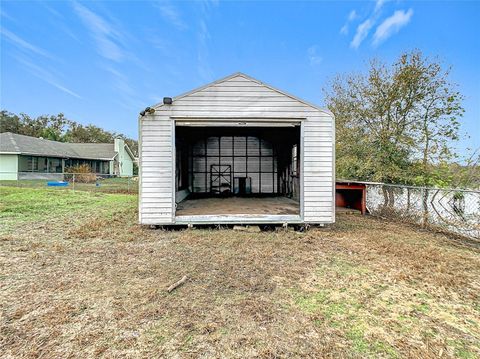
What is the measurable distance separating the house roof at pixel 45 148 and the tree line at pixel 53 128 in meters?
9.81

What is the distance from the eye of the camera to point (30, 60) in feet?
77.1

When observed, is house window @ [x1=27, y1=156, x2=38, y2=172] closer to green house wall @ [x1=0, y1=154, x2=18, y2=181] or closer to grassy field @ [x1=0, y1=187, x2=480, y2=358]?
green house wall @ [x1=0, y1=154, x2=18, y2=181]

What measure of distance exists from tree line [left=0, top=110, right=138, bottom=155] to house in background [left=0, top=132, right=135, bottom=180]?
10.6 meters

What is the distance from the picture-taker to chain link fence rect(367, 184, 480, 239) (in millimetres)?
6617

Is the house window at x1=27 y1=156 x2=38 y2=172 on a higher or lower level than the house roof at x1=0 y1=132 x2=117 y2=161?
lower

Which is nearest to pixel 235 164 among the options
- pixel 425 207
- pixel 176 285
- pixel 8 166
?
pixel 425 207

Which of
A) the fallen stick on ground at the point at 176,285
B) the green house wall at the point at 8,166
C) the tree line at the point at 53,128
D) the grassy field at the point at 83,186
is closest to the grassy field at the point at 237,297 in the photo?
the fallen stick on ground at the point at 176,285

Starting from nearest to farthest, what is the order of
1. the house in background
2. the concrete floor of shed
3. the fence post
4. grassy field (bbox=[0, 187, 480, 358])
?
grassy field (bbox=[0, 187, 480, 358])
the concrete floor of shed
the fence post
the house in background

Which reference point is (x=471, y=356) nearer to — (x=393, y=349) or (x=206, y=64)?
(x=393, y=349)

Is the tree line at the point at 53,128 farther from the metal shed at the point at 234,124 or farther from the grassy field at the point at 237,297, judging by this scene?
the grassy field at the point at 237,297

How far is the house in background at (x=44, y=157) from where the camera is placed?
2011 cm

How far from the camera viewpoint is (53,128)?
135 ft

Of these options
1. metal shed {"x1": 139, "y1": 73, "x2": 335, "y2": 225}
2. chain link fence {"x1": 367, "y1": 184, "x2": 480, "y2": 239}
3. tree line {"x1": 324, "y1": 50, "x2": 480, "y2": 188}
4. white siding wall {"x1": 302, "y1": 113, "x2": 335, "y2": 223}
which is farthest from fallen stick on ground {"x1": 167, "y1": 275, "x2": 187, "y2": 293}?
tree line {"x1": 324, "y1": 50, "x2": 480, "y2": 188}

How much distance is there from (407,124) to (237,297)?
1007 centimetres
